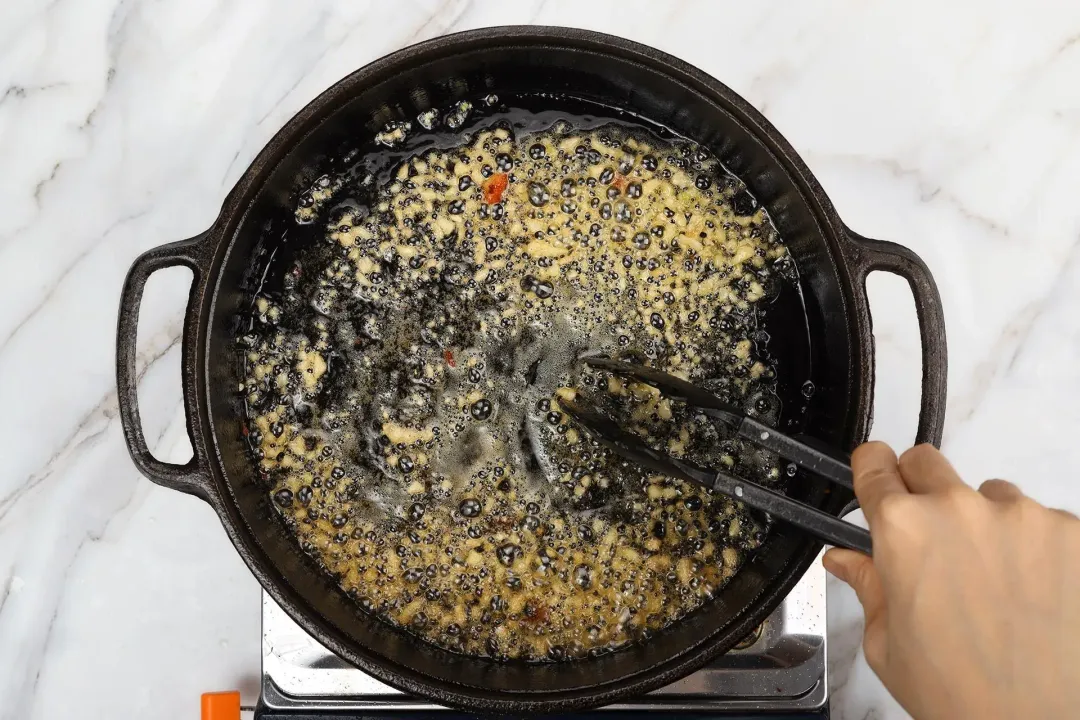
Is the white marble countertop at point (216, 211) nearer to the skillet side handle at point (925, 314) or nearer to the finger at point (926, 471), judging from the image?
the skillet side handle at point (925, 314)

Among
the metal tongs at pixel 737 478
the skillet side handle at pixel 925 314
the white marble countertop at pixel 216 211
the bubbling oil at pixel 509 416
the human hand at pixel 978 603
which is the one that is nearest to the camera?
the human hand at pixel 978 603

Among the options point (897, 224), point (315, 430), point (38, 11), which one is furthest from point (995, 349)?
point (38, 11)

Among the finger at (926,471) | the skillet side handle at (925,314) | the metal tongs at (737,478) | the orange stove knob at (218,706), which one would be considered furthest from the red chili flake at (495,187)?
the orange stove knob at (218,706)

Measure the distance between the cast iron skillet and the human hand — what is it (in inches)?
8.8

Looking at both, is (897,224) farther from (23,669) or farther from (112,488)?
(23,669)

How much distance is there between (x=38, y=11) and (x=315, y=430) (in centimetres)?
65

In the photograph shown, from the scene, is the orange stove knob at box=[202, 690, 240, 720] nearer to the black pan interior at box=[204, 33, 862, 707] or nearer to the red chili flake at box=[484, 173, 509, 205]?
the black pan interior at box=[204, 33, 862, 707]

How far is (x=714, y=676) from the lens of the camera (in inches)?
31.9

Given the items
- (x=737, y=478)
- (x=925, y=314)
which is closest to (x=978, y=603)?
(x=737, y=478)

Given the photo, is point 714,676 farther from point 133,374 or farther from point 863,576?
point 133,374

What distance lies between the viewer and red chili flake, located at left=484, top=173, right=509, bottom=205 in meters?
0.79

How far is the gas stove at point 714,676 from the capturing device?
2.64ft

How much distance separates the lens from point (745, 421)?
1.99 ft

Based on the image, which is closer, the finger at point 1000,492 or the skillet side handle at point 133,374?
the finger at point 1000,492
